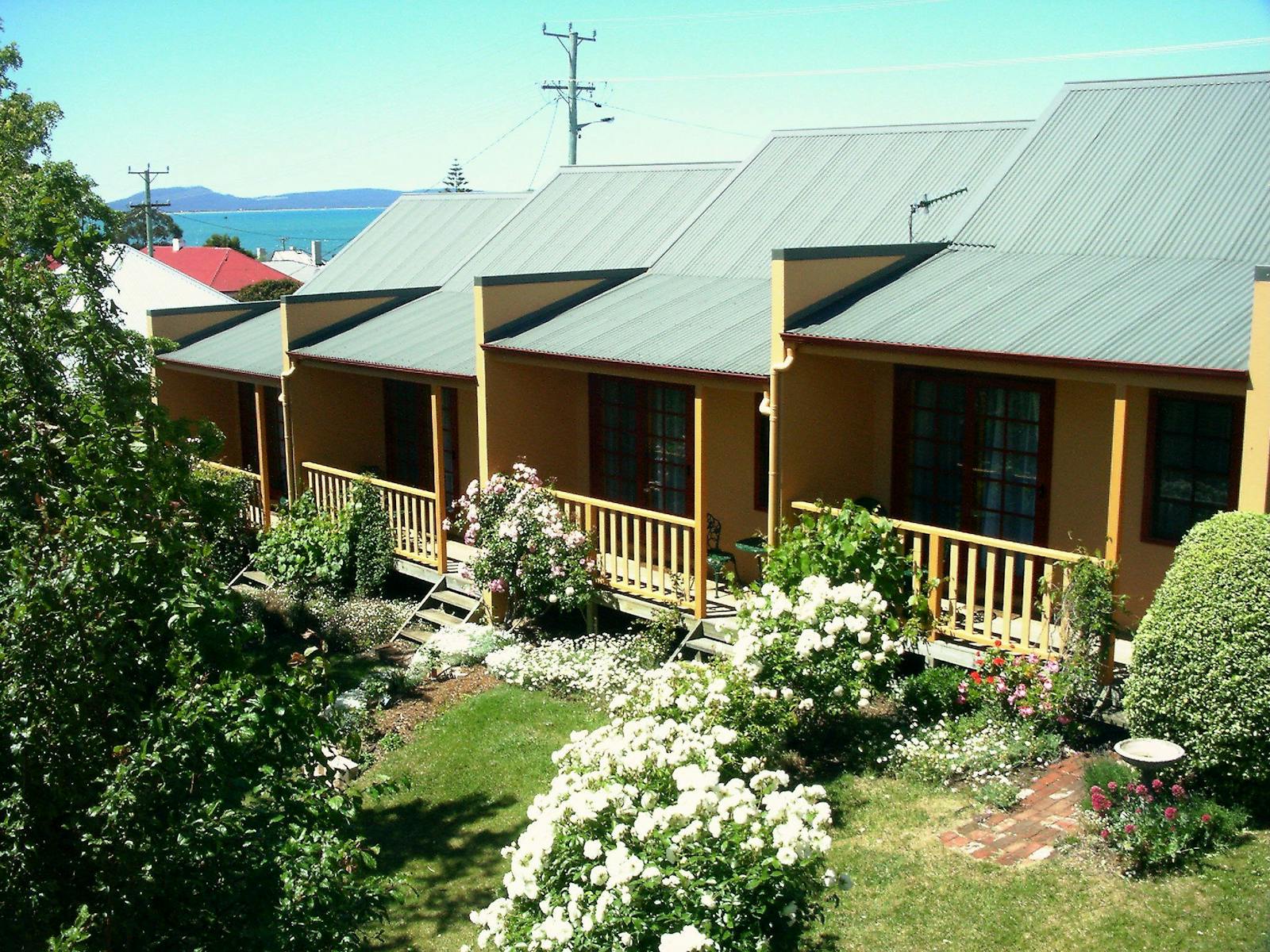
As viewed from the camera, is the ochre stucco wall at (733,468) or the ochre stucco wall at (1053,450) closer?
the ochre stucco wall at (1053,450)

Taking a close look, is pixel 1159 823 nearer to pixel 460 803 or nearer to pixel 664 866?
pixel 664 866

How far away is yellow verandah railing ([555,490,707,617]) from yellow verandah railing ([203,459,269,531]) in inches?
231

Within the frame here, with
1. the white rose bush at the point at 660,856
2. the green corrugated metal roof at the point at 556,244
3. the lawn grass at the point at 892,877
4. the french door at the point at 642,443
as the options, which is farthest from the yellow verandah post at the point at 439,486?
the white rose bush at the point at 660,856

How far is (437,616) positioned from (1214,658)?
927 centimetres

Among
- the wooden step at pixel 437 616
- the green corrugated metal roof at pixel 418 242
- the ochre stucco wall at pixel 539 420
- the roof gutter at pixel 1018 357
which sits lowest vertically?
the wooden step at pixel 437 616

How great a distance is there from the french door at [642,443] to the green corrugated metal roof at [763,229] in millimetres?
926

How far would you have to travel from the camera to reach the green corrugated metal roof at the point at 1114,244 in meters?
9.86

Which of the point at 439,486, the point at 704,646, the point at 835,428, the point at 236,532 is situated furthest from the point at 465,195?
the point at 704,646

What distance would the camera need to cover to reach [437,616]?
15.2 meters

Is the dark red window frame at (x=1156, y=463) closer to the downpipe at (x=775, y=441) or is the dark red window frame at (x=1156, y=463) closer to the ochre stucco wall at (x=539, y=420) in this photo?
the downpipe at (x=775, y=441)

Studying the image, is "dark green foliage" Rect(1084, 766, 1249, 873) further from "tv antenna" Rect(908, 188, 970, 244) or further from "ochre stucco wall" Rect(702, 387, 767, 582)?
"tv antenna" Rect(908, 188, 970, 244)

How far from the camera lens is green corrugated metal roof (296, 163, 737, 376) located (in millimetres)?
16219

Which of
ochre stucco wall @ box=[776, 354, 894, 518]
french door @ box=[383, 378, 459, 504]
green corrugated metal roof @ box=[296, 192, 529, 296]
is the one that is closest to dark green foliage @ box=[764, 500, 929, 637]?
ochre stucco wall @ box=[776, 354, 894, 518]

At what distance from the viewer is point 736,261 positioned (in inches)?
612
